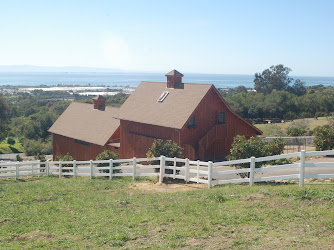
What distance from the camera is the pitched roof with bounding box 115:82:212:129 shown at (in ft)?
97.0

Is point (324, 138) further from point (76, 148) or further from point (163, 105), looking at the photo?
point (76, 148)

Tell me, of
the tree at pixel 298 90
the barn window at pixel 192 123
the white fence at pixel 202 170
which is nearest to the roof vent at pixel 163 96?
the barn window at pixel 192 123

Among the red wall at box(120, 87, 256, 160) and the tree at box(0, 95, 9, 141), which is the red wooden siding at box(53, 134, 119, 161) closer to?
the red wall at box(120, 87, 256, 160)

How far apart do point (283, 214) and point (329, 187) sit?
3.45 m

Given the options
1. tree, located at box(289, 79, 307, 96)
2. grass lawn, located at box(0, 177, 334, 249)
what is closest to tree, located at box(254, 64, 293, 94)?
tree, located at box(289, 79, 307, 96)

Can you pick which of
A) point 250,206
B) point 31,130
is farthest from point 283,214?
point 31,130

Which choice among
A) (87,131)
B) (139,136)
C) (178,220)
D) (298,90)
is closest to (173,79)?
(139,136)

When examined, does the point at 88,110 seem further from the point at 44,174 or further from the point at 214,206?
the point at 214,206

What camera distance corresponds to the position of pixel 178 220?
10469 millimetres

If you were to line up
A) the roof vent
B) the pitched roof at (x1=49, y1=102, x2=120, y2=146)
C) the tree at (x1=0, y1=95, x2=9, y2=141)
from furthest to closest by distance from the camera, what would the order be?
1. the tree at (x1=0, y1=95, x2=9, y2=141)
2. the pitched roof at (x1=49, y1=102, x2=120, y2=146)
3. the roof vent

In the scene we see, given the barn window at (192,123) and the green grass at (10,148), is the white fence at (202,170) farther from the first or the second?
the green grass at (10,148)

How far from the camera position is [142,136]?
32062 millimetres

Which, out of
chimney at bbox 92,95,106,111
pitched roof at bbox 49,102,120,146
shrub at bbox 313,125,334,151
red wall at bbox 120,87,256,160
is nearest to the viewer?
shrub at bbox 313,125,334,151

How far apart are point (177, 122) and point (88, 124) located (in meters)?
14.6
